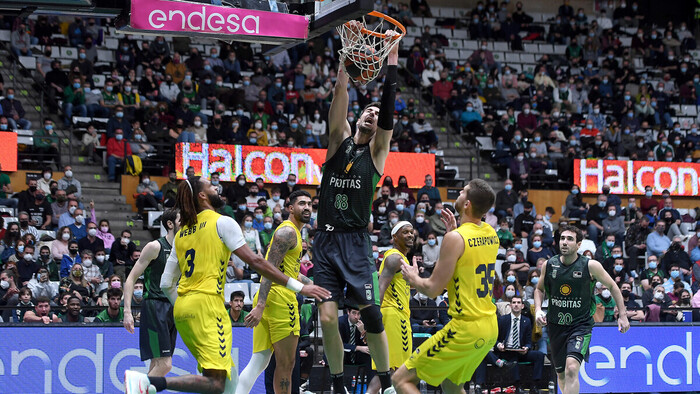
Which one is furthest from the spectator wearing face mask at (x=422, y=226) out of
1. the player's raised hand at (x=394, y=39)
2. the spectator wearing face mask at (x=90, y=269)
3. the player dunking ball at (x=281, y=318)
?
the player's raised hand at (x=394, y=39)

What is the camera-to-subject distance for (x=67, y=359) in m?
13.6

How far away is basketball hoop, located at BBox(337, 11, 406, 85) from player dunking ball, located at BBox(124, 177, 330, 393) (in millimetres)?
1812

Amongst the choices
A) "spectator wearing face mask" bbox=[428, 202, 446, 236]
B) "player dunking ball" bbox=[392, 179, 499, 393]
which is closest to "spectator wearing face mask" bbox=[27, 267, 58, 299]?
"spectator wearing face mask" bbox=[428, 202, 446, 236]

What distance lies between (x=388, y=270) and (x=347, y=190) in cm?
210

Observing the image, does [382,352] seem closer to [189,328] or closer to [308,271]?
[189,328]

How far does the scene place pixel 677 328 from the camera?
15859 mm

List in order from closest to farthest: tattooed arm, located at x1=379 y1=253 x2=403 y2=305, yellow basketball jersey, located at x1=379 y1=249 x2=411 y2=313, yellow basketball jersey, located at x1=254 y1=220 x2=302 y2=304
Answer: yellow basketball jersey, located at x1=254 y1=220 x2=302 y2=304 → tattooed arm, located at x1=379 y1=253 x2=403 y2=305 → yellow basketball jersey, located at x1=379 y1=249 x2=411 y2=313

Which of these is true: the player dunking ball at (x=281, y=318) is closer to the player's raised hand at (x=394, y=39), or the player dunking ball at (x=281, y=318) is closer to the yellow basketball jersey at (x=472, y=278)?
the player's raised hand at (x=394, y=39)

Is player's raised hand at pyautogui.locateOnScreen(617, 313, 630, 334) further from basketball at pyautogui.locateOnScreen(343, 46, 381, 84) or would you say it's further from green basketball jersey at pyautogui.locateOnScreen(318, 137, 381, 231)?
basketball at pyautogui.locateOnScreen(343, 46, 381, 84)

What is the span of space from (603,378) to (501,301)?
249 cm

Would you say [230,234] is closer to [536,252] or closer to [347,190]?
[347,190]

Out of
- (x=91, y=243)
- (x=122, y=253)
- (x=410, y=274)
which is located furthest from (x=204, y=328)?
(x=91, y=243)

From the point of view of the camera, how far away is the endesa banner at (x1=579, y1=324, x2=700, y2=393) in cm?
1539

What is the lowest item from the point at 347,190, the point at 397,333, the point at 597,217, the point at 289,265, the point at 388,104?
the point at 397,333
